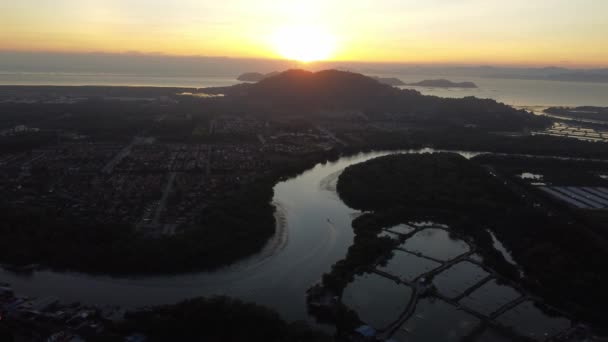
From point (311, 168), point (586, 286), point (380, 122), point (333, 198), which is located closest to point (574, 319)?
point (586, 286)

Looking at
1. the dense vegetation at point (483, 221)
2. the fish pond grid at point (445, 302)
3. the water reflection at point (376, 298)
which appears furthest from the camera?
the dense vegetation at point (483, 221)

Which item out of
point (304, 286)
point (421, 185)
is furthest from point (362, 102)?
point (304, 286)

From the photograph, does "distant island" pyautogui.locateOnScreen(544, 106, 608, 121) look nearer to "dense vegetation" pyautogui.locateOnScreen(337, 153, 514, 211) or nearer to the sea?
the sea

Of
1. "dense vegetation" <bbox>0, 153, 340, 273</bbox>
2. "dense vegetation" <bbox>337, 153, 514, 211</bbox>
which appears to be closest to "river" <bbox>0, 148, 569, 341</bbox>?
"dense vegetation" <bbox>0, 153, 340, 273</bbox>

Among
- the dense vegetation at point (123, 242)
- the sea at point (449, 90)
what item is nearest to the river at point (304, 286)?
the dense vegetation at point (123, 242)

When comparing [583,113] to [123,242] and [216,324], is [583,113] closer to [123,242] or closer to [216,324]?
[123,242]

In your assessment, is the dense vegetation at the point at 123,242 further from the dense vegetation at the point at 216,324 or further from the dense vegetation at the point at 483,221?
the dense vegetation at the point at 483,221

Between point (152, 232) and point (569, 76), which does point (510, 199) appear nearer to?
point (152, 232)
